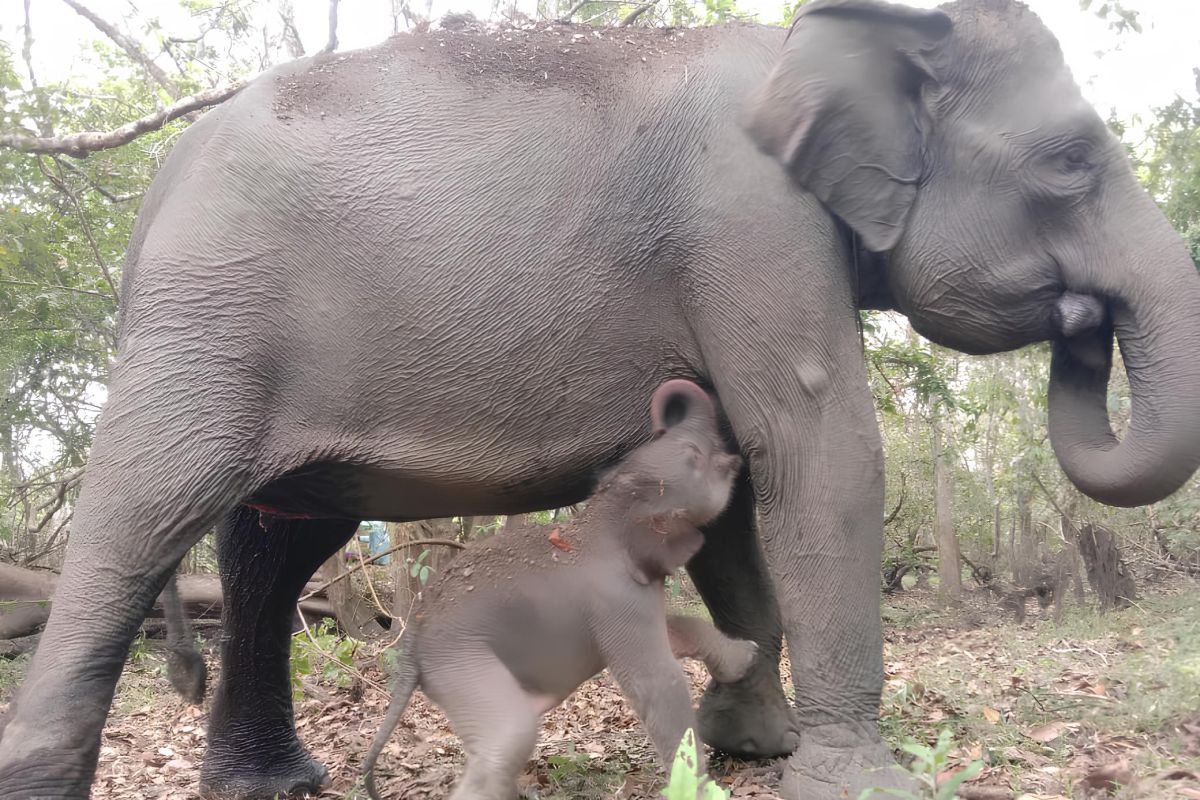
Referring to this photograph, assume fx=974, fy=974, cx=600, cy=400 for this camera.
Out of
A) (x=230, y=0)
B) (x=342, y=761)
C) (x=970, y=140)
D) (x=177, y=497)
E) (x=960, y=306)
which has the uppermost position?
(x=230, y=0)

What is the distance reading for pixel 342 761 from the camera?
14.4 ft

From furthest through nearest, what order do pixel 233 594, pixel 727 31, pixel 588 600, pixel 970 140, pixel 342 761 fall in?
pixel 342 761 < pixel 233 594 < pixel 727 31 < pixel 970 140 < pixel 588 600

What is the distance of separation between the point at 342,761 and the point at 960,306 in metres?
3.28

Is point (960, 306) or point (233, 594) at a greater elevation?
point (960, 306)

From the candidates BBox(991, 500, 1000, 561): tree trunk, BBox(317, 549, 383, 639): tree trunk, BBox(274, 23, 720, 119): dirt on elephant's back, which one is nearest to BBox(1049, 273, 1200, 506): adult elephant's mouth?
BBox(274, 23, 720, 119): dirt on elephant's back

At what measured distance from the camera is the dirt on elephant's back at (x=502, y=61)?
3.22m

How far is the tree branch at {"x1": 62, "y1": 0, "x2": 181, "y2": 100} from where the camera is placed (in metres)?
9.09

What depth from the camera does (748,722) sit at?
11.5 ft

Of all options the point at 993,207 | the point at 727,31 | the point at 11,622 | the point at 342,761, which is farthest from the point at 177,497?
the point at 11,622

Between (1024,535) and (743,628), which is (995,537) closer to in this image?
(1024,535)

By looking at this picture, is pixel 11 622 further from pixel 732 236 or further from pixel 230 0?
pixel 732 236

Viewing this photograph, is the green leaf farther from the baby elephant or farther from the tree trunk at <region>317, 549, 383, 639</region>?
the tree trunk at <region>317, 549, 383, 639</region>

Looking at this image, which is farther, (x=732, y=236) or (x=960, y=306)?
(x=960, y=306)

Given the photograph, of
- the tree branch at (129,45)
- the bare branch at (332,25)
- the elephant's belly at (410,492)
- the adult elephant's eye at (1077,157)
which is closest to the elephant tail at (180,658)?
the elephant's belly at (410,492)
